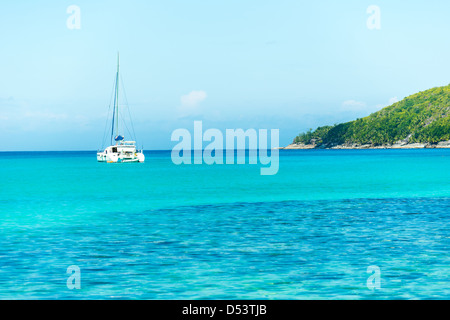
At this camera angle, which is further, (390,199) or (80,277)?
(390,199)

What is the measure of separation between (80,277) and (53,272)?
118cm

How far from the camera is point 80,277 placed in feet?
54.2

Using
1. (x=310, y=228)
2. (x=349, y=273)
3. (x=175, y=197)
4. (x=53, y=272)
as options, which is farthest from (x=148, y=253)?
(x=175, y=197)

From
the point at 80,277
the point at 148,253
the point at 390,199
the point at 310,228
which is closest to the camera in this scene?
the point at 80,277

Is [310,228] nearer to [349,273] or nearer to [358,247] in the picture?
[358,247]

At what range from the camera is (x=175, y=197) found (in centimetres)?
4728

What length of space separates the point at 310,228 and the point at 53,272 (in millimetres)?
12358

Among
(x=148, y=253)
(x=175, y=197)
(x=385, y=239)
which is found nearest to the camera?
(x=148, y=253)

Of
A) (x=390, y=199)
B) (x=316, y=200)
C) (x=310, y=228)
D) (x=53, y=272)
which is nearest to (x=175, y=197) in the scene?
(x=316, y=200)

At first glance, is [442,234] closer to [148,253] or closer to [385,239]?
[385,239]

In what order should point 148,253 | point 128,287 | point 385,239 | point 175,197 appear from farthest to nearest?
point 175,197 → point 385,239 → point 148,253 → point 128,287
